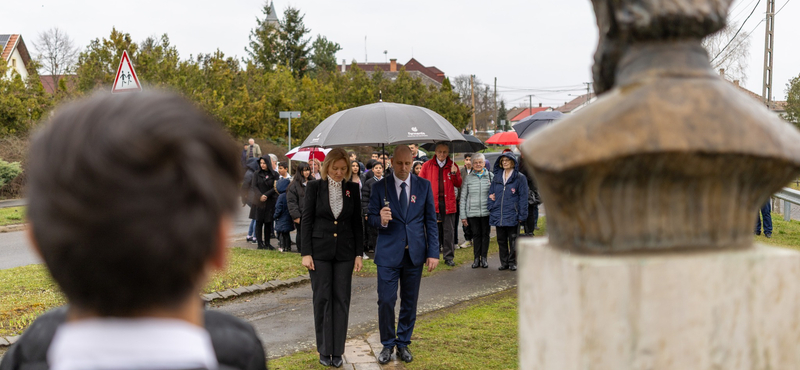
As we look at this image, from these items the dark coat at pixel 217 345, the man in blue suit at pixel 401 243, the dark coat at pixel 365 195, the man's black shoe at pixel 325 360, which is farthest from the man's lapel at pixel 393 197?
the dark coat at pixel 217 345

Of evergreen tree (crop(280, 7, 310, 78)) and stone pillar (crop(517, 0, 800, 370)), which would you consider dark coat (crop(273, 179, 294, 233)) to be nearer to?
stone pillar (crop(517, 0, 800, 370))

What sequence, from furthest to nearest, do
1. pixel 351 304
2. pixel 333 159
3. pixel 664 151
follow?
pixel 351 304 < pixel 333 159 < pixel 664 151

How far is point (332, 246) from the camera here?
605 centimetres

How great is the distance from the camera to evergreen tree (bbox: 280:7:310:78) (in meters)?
54.1

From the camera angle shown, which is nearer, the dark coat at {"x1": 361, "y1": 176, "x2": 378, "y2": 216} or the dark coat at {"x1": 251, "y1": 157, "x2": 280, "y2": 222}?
the dark coat at {"x1": 361, "y1": 176, "x2": 378, "y2": 216}

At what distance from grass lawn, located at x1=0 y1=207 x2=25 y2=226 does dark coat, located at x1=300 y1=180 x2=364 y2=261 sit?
1131 cm

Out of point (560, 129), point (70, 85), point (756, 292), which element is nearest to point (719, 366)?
point (756, 292)

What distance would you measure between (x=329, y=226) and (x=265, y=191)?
6868 mm

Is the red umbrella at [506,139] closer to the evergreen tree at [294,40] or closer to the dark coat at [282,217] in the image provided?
the dark coat at [282,217]

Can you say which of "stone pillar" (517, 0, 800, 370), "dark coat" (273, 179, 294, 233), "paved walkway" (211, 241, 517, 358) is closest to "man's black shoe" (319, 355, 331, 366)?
"paved walkway" (211, 241, 517, 358)

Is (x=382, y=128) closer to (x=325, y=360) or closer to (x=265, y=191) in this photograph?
(x=325, y=360)

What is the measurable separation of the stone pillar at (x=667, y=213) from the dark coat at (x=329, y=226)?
4484 millimetres

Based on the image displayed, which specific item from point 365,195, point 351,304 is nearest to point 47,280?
point 351,304

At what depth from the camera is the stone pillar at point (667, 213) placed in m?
1.52
